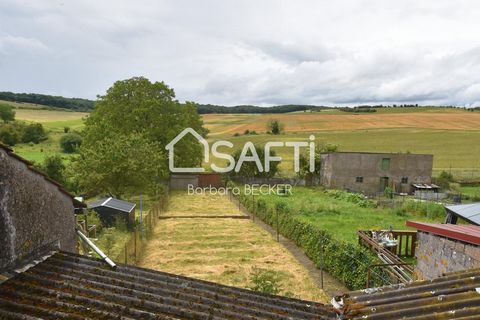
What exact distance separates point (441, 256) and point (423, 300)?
3.23m

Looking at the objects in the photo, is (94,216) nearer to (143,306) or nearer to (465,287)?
(143,306)

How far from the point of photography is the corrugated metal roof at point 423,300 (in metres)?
4.07

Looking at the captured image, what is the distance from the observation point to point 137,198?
3394 cm

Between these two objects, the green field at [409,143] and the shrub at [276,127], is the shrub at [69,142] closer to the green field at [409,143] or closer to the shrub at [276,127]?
the green field at [409,143]

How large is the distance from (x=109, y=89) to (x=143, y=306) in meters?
34.9

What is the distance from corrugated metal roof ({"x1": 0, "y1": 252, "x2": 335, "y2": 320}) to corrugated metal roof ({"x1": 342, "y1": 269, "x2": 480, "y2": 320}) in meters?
0.43

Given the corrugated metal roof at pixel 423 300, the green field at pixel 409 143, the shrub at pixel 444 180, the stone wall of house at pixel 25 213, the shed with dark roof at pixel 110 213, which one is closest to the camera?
the corrugated metal roof at pixel 423 300

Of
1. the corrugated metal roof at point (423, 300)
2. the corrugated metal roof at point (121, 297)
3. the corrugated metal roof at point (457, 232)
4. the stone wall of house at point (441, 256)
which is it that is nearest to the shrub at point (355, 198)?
the stone wall of house at point (441, 256)

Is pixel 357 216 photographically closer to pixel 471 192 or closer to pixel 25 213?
pixel 471 192

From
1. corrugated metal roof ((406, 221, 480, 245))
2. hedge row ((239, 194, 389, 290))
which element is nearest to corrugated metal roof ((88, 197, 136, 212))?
hedge row ((239, 194, 389, 290))

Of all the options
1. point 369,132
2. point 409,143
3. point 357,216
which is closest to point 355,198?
point 357,216

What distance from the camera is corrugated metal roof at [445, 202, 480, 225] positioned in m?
7.83

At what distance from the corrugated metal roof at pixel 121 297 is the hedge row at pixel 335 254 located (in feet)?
22.5

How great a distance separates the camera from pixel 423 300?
4.46 m
